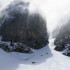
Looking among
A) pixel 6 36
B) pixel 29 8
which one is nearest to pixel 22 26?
pixel 6 36

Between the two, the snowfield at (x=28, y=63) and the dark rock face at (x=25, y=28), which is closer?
the snowfield at (x=28, y=63)

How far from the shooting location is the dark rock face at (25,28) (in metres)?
73.4

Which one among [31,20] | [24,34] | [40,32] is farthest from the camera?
[40,32]

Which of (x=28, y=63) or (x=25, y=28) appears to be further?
(x=25, y=28)

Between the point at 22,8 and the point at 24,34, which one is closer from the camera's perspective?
the point at 24,34

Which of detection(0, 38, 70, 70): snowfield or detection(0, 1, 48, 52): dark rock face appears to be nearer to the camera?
detection(0, 38, 70, 70): snowfield

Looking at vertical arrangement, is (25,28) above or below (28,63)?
above

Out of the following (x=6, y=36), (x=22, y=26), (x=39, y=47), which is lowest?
(x=39, y=47)

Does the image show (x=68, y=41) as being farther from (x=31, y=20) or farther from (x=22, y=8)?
A: (x=22, y=8)

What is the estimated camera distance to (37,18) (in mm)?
81938

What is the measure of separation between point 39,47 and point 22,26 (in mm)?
13068

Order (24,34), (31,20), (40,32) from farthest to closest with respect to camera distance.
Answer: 1. (40,32)
2. (31,20)
3. (24,34)

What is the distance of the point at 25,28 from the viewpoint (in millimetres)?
74688

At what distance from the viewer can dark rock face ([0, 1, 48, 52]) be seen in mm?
73438
